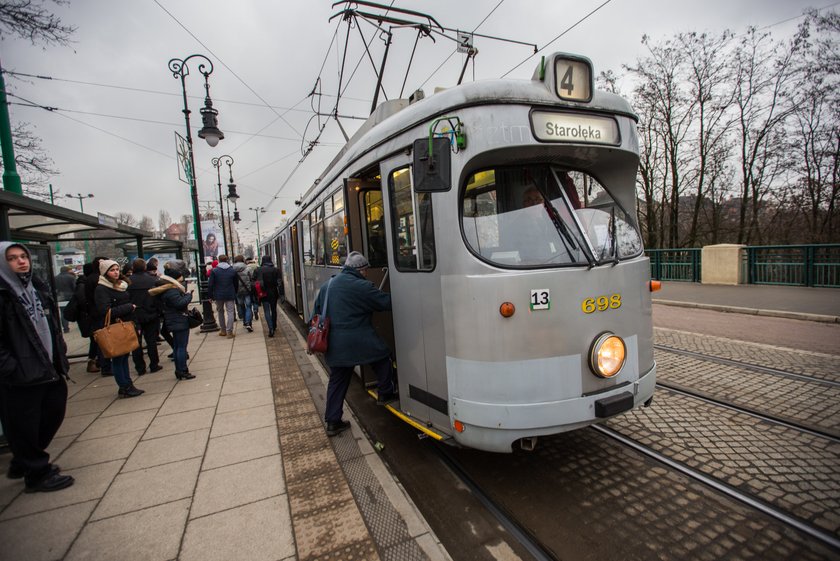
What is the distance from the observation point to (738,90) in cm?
1903

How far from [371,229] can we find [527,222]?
1983 millimetres

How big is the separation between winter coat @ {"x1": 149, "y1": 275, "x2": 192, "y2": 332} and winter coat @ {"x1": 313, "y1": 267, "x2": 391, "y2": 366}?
3460 millimetres

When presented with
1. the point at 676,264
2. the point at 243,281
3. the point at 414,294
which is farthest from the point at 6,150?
the point at 676,264

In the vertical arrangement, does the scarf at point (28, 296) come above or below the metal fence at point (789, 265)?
above

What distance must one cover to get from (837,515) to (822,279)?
13.0 m

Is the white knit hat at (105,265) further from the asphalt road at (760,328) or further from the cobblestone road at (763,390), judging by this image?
the asphalt road at (760,328)

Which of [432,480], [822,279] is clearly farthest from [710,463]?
[822,279]

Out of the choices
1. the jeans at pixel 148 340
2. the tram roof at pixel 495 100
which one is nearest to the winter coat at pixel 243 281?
the jeans at pixel 148 340

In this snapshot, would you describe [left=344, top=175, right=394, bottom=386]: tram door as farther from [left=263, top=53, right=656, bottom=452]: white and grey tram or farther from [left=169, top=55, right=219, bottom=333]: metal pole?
[left=169, top=55, right=219, bottom=333]: metal pole

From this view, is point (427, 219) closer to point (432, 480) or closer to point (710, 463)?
point (432, 480)

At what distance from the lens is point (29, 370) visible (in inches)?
122

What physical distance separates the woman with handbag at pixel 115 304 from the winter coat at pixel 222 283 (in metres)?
3.43

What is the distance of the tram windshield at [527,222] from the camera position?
112 inches

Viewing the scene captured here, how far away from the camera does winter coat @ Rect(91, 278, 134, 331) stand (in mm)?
5230
